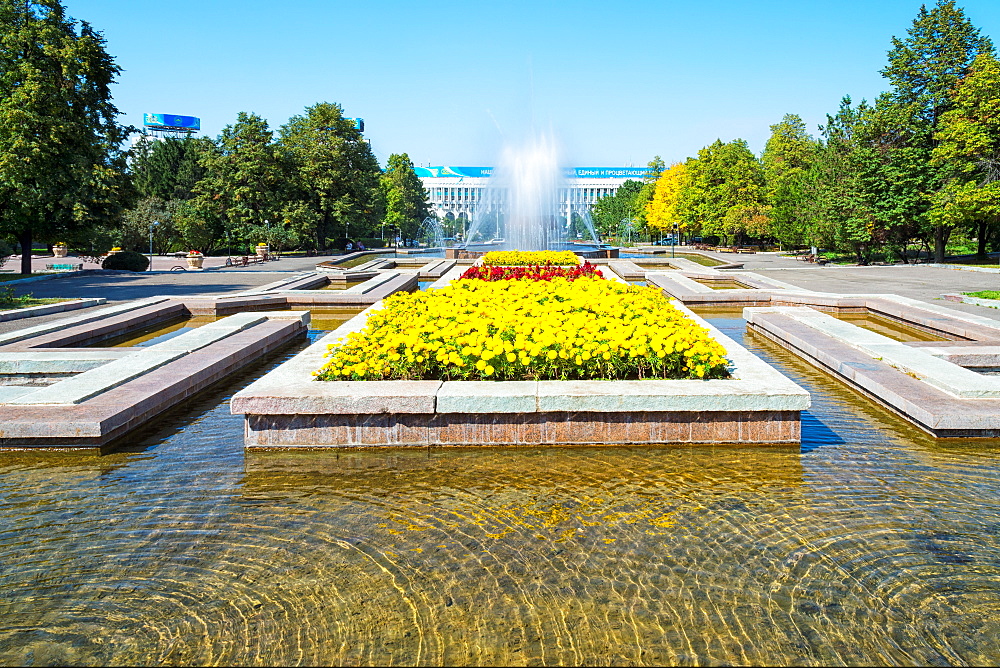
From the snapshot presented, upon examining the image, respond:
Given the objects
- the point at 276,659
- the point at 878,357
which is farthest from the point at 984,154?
the point at 276,659

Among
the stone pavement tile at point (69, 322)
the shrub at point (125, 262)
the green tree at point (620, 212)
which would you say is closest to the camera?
the stone pavement tile at point (69, 322)

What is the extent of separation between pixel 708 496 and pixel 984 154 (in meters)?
34.3

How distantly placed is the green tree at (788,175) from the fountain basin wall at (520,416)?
136ft

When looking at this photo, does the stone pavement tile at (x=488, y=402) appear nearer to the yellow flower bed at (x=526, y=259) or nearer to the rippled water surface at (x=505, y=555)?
the rippled water surface at (x=505, y=555)

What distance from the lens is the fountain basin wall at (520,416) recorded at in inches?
263

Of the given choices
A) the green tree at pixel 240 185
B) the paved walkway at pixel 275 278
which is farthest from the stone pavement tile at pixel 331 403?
the green tree at pixel 240 185

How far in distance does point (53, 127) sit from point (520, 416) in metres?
25.1

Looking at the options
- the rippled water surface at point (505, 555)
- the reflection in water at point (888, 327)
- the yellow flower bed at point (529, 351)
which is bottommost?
the rippled water surface at point (505, 555)

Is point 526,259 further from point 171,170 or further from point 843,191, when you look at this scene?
point 171,170

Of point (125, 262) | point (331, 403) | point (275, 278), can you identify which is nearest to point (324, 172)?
point (125, 262)

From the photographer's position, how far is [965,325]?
41.5ft

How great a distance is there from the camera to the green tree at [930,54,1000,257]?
1255 inches

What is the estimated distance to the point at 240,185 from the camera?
51094mm

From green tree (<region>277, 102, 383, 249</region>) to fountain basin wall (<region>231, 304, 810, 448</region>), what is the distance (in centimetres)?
4642
